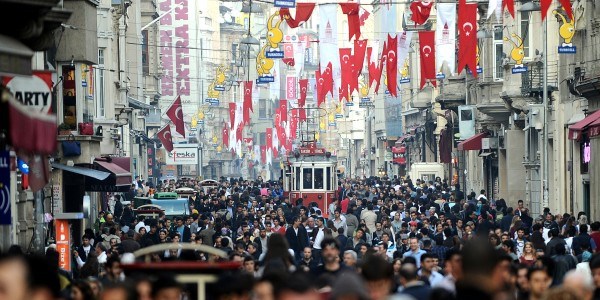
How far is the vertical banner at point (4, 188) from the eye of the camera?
15883mm

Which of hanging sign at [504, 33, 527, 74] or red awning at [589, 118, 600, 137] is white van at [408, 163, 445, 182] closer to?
hanging sign at [504, 33, 527, 74]

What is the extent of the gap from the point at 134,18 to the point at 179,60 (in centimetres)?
5180

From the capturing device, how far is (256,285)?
10.1m

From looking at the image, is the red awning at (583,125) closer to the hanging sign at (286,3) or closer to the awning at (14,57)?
the hanging sign at (286,3)

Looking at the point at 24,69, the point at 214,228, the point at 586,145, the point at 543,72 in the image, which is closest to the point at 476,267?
the point at 24,69

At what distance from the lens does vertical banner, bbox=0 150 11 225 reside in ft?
52.1

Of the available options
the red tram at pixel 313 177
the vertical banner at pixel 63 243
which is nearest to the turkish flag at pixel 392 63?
the red tram at pixel 313 177

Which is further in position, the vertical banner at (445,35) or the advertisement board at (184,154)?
the advertisement board at (184,154)

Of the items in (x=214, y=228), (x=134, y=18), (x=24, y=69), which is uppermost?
(x=134, y=18)

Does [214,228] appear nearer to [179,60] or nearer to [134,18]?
[134,18]

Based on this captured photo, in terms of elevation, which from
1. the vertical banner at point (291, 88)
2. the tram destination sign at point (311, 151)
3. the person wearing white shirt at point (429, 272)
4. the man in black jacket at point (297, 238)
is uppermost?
the vertical banner at point (291, 88)

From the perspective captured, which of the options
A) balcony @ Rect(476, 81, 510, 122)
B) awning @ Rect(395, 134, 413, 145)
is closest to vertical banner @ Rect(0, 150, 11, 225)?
balcony @ Rect(476, 81, 510, 122)

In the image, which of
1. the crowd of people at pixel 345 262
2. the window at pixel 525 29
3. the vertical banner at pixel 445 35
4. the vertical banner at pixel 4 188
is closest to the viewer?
the crowd of people at pixel 345 262

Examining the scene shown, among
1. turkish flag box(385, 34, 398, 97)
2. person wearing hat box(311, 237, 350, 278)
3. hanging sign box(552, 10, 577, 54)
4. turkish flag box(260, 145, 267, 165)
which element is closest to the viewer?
person wearing hat box(311, 237, 350, 278)
